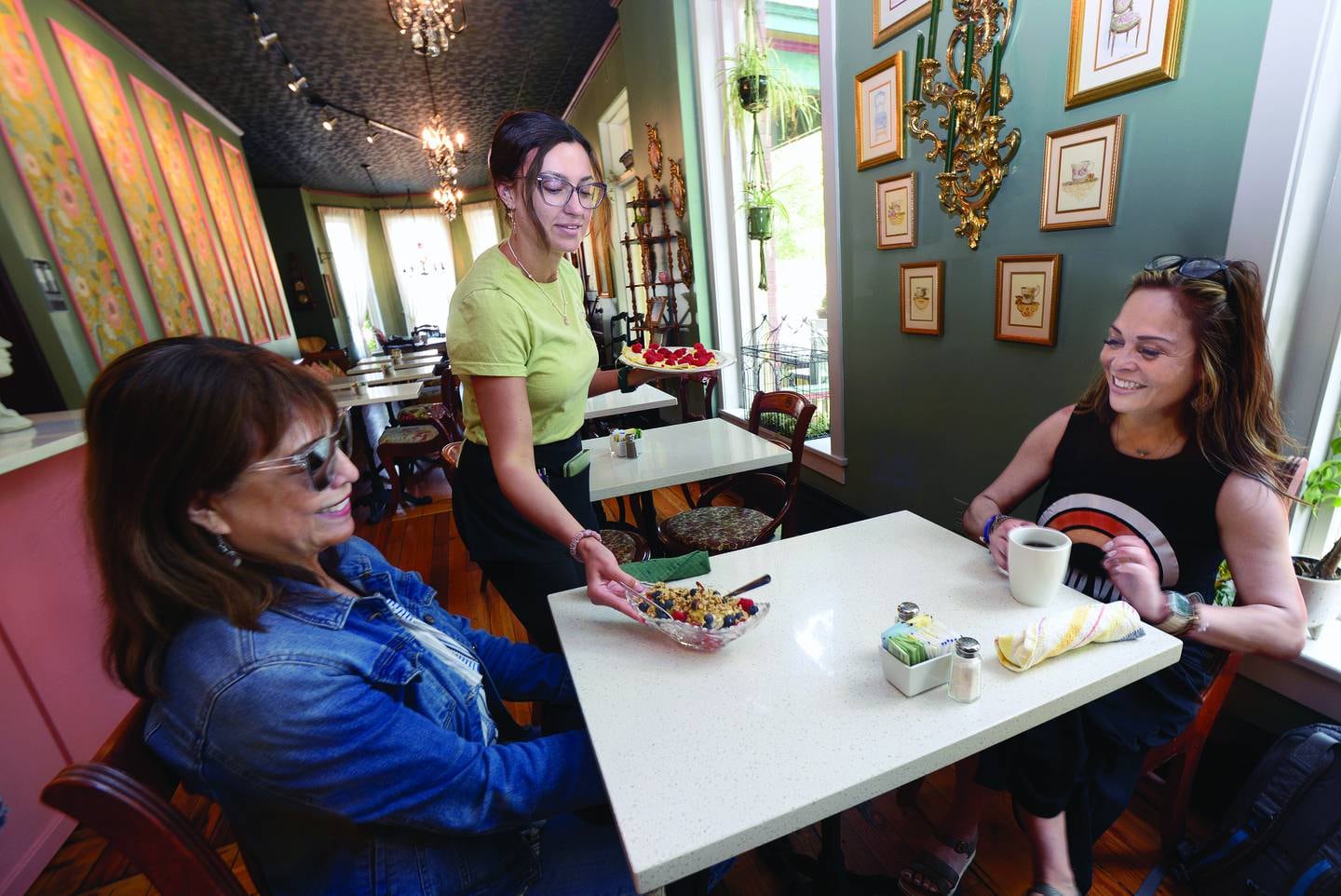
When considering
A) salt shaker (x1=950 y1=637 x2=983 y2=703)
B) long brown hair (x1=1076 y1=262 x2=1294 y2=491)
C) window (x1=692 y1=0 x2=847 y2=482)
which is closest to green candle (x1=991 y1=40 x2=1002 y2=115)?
window (x1=692 y1=0 x2=847 y2=482)

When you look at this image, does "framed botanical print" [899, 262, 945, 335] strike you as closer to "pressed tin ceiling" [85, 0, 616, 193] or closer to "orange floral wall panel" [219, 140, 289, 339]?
"pressed tin ceiling" [85, 0, 616, 193]

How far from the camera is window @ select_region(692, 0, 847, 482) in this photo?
8.13ft

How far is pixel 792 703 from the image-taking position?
0.78 meters

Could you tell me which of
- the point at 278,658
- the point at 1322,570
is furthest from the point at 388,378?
the point at 1322,570

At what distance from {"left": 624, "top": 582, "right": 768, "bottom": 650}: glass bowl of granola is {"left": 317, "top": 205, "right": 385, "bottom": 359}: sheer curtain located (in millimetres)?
11133

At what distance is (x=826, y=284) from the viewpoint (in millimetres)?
2480

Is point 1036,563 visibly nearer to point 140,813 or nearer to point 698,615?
point 698,615

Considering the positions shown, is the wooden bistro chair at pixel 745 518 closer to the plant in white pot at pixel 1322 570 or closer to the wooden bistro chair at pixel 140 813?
the plant in white pot at pixel 1322 570

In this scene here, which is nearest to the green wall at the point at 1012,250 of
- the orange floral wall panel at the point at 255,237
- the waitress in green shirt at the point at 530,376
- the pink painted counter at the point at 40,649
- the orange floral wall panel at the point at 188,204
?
the waitress in green shirt at the point at 530,376

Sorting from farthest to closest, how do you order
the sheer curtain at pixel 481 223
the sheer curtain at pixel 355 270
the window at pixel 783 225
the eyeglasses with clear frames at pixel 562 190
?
the sheer curtain at pixel 481 223, the sheer curtain at pixel 355 270, the window at pixel 783 225, the eyeglasses with clear frames at pixel 562 190

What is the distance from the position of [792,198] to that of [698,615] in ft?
8.43

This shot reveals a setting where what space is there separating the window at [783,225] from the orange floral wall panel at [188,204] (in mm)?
3811

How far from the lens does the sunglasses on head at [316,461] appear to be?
26.3 inches

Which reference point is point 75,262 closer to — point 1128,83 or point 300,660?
point 300,660
